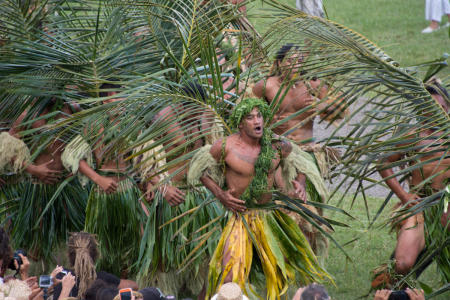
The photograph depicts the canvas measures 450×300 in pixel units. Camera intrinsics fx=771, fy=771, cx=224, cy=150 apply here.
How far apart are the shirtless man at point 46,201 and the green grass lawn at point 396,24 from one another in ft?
24.6

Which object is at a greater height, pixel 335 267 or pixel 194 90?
pixel 194 90

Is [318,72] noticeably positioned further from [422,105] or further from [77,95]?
[77,95]

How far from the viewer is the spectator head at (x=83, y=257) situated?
4.48 m

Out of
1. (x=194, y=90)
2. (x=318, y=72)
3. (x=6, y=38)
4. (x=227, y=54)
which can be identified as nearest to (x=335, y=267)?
(x=227, y=54)

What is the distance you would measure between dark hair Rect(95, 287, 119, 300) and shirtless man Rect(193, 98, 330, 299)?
74cm

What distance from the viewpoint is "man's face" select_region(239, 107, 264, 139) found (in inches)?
178

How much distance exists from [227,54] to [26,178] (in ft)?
6.18

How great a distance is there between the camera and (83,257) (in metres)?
4.54

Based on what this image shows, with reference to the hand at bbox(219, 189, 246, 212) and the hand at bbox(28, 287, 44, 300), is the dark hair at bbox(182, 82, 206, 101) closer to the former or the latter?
the hand at bbox(219, 189, 246, 212)

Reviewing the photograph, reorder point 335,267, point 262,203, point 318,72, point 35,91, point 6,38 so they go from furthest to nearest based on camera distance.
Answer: point 335,267
point 6,38
point 35,91
point 262,203
point 318,72

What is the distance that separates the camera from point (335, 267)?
6582 millimetres

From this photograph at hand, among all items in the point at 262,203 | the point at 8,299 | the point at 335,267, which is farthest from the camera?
the point at 335,267

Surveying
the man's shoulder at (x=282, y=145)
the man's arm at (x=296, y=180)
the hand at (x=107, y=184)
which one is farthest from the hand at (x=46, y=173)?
the man's shoulder at (x=282, y=145)

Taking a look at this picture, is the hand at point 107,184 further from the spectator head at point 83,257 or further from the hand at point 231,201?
the hand at point 231,201
